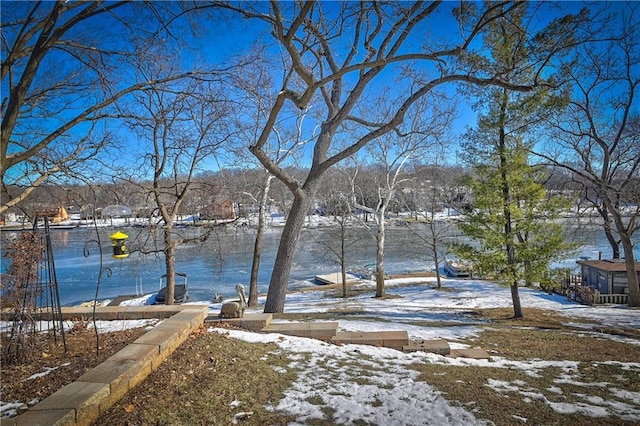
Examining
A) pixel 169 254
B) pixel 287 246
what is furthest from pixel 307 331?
pixel 169 254

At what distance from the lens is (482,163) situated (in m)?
11.7

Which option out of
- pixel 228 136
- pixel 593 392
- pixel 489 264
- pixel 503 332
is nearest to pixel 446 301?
pixel 489 264

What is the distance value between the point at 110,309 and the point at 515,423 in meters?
5.76

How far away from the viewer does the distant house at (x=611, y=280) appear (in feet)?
48.5

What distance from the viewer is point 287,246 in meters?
7.68

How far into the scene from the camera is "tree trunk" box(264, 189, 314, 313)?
7543 millimetres

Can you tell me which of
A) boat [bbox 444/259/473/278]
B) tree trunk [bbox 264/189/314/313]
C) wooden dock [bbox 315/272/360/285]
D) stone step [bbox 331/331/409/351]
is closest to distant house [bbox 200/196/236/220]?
tree trunk [bbox 264/189/314/313]

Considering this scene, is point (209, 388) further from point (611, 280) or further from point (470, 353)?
point (611, 280)

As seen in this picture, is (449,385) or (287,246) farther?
(287,246)

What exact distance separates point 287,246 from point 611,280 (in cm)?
1422

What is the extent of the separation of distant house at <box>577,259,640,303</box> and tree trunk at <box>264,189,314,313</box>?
13.0 m

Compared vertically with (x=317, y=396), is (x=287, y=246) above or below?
above

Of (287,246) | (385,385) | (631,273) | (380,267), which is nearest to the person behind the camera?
(385,385)

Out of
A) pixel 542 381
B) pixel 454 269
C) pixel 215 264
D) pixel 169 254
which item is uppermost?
pixel 169 254
